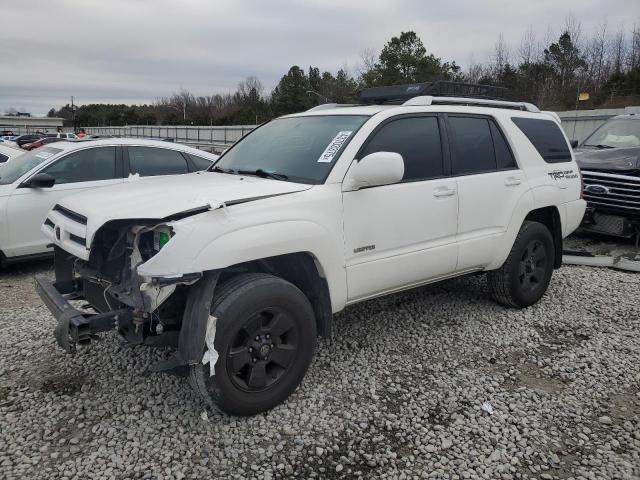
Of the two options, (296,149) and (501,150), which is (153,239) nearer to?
(296,149)

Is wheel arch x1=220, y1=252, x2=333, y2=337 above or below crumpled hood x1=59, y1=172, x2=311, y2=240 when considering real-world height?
below

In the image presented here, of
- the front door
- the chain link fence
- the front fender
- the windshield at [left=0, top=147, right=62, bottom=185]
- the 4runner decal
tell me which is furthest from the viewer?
the chain link fence

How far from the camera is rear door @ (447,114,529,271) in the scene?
4410 millimetres

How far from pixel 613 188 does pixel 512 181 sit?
12.0 ft

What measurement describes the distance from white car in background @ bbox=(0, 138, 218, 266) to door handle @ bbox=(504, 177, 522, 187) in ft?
12.2

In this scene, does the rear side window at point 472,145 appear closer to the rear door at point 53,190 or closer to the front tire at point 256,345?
the front tire at point 256,345

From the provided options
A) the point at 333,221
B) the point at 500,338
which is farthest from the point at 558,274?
the point at 333,221

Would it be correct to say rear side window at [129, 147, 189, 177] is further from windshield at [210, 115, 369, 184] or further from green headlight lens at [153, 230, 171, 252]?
green headlight lens at [153, 230, 171, 252]

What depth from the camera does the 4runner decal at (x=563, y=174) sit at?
5213 mm

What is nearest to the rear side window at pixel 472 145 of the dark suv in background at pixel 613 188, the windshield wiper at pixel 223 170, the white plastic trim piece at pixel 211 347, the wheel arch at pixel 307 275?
the wheel arch at pixel 307 275

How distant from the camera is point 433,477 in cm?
284

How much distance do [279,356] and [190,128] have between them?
3836 centimetres

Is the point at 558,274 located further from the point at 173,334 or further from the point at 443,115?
the point at 173,334

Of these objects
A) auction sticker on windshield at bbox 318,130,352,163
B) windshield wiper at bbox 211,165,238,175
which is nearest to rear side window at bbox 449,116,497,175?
auction sticker on windshield at bbox 318,130,352,163
